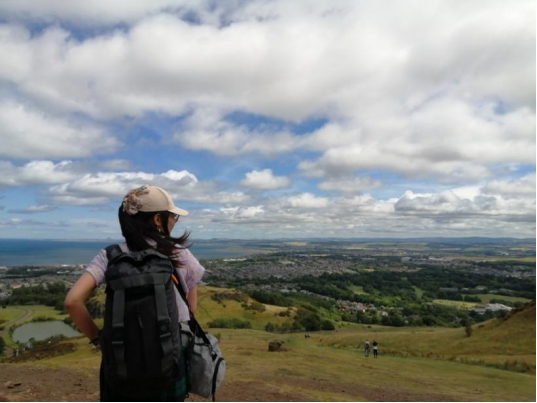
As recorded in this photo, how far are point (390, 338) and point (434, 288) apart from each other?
10089 cm

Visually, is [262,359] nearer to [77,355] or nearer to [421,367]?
[421,367]

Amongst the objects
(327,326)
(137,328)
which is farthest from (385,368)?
(327,326)

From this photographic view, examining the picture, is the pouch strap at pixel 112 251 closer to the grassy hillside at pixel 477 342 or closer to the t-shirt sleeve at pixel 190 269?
the t-shirt sleeve at pixel 190 269

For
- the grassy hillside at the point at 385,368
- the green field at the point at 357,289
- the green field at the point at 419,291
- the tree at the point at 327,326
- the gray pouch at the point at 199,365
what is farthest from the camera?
the green field at the point at 357,289

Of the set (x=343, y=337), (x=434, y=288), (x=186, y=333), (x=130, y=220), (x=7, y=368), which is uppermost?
(x=130, y=220)

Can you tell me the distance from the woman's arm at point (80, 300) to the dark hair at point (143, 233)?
41 cm

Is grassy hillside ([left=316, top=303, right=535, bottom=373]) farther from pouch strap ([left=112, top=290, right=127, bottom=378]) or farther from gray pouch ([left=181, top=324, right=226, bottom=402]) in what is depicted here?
pouch strap ([left=112, top=290, right=127, bottom=378])

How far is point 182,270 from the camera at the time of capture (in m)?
3.41

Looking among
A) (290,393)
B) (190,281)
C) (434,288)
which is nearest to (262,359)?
(290,393)

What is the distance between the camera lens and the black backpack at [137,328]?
277cm

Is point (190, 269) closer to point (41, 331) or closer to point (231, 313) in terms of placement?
point (231, 313)

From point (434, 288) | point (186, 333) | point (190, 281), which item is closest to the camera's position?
point (186, 333)

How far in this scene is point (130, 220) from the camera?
321 centimetres

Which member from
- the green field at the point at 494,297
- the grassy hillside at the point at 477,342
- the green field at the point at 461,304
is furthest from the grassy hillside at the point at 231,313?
the green field at the point at 494,297
